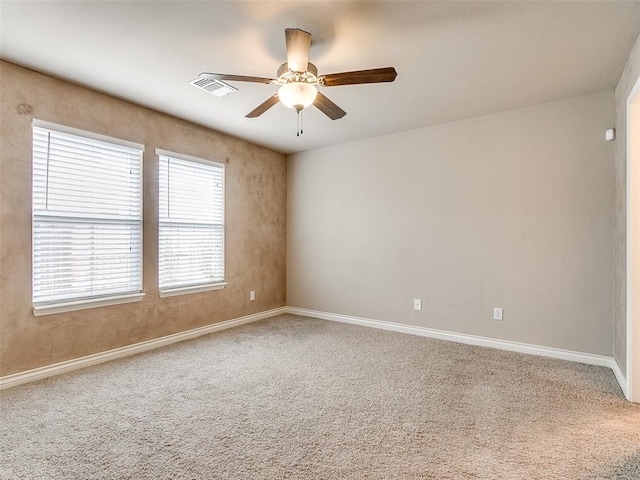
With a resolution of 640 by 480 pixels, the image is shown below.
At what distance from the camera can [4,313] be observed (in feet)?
8.59

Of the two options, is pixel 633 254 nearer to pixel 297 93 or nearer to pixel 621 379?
pixel 621 379

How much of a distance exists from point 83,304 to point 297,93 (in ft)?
8.80

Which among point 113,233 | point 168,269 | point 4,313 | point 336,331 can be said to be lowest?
point 336,331

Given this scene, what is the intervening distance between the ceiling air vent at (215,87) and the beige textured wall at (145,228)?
1010 mm

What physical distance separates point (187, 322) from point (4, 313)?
1675 mm

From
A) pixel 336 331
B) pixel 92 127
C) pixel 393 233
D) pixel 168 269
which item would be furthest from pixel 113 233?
pixel 393 233

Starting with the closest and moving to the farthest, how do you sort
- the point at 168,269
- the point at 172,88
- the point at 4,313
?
the point at 4,313 < the point at 172,88 < the point at 168,269

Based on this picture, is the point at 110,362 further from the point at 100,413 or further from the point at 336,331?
the point at 336,331

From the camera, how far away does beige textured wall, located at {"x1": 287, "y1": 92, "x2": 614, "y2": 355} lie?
318 cm

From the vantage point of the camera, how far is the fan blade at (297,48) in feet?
6.12

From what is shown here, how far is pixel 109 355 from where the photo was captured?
3.23 meters

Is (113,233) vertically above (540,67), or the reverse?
(540,67)

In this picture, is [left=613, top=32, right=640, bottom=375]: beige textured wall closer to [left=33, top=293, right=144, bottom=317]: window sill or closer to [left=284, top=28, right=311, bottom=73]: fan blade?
[left=284, top=28, right=311, bottom=73]: fan blade

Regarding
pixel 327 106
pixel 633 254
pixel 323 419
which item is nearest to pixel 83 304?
pixel 323 419
